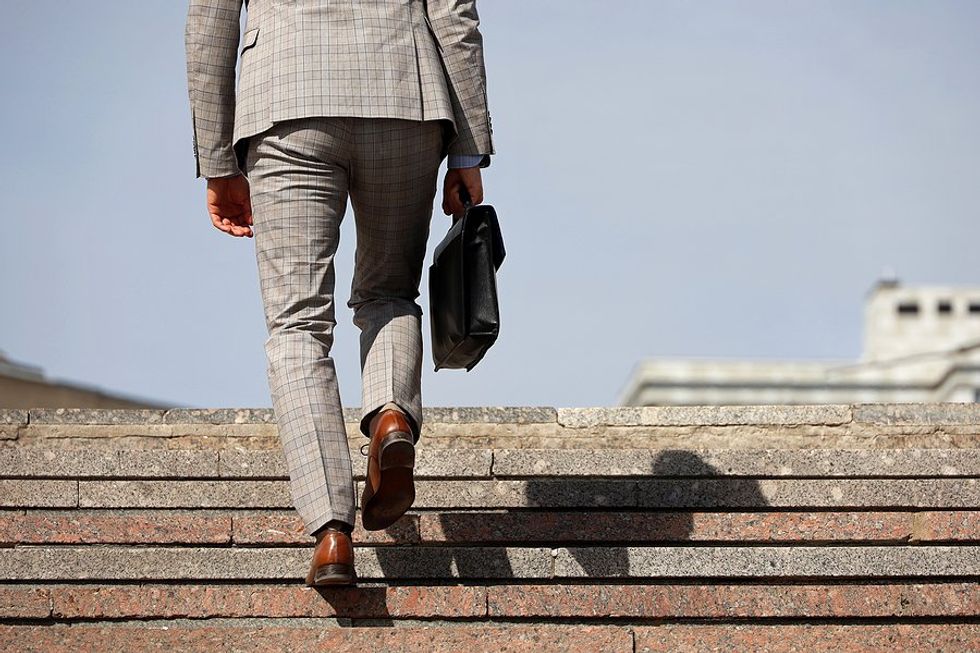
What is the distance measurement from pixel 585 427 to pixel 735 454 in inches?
46.5

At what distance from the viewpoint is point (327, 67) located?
13.1 feet

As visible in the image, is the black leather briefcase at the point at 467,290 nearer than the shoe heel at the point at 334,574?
No

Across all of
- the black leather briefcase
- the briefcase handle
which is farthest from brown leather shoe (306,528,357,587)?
the briefcase handle

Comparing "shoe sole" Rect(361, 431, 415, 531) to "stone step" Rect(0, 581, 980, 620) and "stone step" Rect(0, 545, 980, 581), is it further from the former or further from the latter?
"stone step" Rect(0, 545, 980, 581)

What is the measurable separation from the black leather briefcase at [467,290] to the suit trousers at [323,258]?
11 centimetres

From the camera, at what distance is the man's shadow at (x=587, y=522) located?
14.4ft

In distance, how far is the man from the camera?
3961 mm

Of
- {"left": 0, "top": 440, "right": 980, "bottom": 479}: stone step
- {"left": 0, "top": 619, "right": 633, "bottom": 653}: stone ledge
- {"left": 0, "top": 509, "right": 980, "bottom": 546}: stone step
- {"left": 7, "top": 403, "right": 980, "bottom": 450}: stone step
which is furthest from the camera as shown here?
{"left": 7, "top": 403, "right": 980, "bottom": 450}: stone step

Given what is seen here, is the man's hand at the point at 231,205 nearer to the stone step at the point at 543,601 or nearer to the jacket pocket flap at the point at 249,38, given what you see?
the jacket pocket flap at the point at 249,38

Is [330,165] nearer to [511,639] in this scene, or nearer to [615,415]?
[511,639]

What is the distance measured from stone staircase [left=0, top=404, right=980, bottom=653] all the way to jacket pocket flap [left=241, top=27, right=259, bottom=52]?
148 centimetres

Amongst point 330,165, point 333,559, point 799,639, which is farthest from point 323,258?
point 799,639

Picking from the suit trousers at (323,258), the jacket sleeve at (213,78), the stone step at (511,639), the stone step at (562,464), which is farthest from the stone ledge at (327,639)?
the stone step at (562,464)

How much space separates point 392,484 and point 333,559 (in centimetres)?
26
